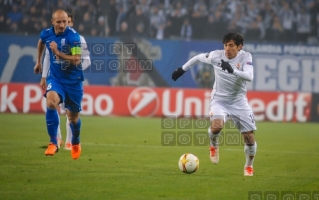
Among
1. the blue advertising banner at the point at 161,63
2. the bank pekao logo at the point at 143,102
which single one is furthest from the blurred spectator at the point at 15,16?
the bank pekao logo at the point at 143,102

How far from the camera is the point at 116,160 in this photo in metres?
11.0

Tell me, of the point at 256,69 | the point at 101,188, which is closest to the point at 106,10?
the point at 256,69

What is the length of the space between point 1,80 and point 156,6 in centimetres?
583

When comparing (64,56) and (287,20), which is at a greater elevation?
(287,20)

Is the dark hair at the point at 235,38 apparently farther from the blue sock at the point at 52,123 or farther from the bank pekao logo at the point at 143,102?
the bank pekao logo at the point at 143,102

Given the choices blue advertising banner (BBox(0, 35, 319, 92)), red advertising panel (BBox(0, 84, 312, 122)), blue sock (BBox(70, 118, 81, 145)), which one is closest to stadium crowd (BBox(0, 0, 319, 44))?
blue advertising banner (BBox(0, 35, 319, 92))

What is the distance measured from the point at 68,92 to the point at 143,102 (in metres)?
11.5

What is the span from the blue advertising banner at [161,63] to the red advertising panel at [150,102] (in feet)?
2.74

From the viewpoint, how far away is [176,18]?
74.6ft

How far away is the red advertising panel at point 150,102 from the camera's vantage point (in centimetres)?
2092

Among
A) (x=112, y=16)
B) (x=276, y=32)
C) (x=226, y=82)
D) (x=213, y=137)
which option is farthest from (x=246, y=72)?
(x=276, y=32)

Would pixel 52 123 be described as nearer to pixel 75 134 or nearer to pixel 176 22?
pixel 75 134

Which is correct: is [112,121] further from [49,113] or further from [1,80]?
[49,113]

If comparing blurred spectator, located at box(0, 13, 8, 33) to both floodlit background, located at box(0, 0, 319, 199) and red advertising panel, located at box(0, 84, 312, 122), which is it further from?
red advertising panel, located at box(0, 84, 312, 122)
